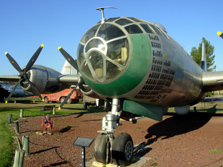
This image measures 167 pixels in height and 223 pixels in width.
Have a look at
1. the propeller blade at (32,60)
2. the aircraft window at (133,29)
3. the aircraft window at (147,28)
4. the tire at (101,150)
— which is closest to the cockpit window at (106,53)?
the aircraft window at (133,29)

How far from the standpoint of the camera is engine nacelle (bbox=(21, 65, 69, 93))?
17.8m

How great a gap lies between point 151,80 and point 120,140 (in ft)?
7.72

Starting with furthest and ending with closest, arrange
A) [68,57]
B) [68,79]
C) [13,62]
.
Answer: [68,79], [13,62], [68,57]

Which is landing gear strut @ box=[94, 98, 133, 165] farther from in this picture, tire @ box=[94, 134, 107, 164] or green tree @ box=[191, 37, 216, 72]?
green tree @ box=[191, 37, 216, 72]

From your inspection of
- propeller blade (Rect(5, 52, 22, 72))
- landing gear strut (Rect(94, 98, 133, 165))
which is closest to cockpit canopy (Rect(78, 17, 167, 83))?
landing gear strut (Rect(94, 98, 133, 165))

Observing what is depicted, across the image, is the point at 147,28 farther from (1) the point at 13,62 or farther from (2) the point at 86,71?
(1) the point at 13,62

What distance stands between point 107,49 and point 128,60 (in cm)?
76

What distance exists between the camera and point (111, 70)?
6.75 meters

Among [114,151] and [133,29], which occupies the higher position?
[133,29]

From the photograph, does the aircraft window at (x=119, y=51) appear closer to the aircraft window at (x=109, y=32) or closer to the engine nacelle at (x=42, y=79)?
the aircraft window at (x=109, y=32)

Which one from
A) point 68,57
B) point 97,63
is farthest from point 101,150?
point 68,57

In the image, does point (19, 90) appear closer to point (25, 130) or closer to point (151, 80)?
point (25, 130)

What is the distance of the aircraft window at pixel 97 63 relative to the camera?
6.71 metres

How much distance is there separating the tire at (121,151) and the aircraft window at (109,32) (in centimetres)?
335
